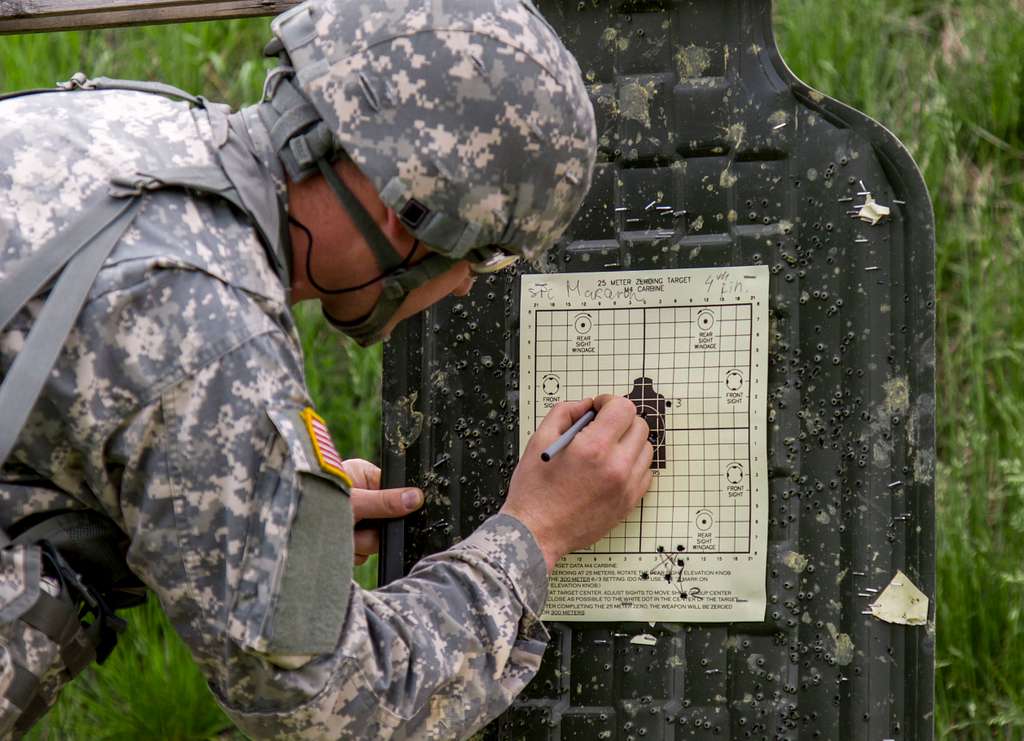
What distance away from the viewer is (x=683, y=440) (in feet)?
6.49

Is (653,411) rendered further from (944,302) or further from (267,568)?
(944,302)

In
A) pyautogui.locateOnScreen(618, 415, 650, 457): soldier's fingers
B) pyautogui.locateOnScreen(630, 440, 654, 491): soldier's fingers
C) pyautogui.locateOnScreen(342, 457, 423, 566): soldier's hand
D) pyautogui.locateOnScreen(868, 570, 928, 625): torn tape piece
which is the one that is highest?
pyautogui.locateOnScreen(618, 415, 650, 457): soldier's fingers

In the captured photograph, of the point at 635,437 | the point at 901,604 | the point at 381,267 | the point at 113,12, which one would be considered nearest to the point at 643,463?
the point at 635,437

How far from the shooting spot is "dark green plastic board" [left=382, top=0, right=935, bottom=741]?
1.92 m

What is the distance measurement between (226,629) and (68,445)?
28cm

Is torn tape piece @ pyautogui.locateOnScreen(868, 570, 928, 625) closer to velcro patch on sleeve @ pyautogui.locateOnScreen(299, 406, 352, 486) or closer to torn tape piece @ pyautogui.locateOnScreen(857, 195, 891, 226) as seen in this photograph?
torn tape piece @ pyautogui.locateOnScreen(857, 195, 891, 226)

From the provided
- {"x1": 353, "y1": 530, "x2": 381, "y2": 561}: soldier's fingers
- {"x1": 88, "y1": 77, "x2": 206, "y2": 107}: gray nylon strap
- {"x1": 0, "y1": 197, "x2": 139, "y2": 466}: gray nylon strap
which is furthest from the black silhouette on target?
{"x1": 0, "y1": 197, "x2": 139, "y2": 466}: gray nylon strap

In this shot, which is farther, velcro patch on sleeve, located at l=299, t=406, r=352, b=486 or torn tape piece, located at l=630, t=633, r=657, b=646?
torn tape piece, located at l=630, t=633, r=657, b=646

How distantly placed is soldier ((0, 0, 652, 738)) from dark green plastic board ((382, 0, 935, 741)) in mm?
349

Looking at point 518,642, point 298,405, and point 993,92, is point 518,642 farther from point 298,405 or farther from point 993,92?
point 993,92

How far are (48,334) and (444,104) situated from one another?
0.55m

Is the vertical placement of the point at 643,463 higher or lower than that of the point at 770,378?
lower

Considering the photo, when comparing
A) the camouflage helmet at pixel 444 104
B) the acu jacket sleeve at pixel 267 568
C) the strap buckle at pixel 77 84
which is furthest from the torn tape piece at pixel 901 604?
the strap buckle at pixel 77 84

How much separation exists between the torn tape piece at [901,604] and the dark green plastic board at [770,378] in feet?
0.04
